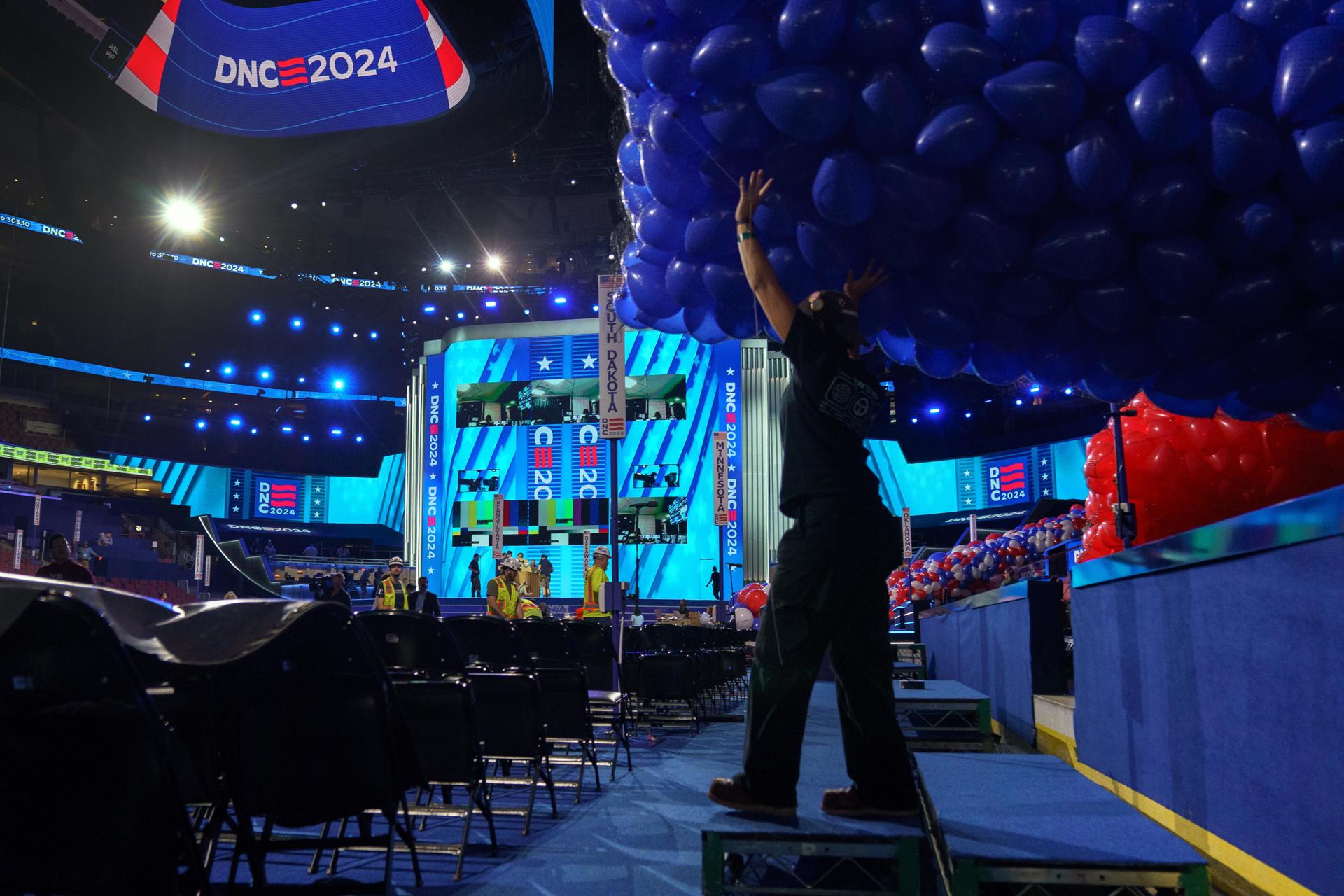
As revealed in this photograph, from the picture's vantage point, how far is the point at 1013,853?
1.89m

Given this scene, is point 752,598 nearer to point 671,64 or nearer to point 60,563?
point 60,563

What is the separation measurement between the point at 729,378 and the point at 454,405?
263 inches

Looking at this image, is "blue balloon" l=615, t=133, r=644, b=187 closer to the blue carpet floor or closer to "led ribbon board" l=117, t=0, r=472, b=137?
the blue carpet floor

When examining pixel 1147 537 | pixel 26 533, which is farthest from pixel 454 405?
pixel 1147 537

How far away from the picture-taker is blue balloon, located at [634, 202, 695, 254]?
11.3 ft

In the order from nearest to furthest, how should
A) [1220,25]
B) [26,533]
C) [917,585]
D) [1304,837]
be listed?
1. [1304,837]
2. [1220,25]
3. [917,585]
4. [26,533]

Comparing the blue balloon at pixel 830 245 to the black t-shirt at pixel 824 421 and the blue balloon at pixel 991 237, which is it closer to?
the blue balloon at pixel 991 237

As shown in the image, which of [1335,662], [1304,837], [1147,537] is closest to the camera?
[1335,662]

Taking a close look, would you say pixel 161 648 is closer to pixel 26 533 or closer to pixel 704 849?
pixel 704 849

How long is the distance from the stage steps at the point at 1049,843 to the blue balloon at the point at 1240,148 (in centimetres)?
174

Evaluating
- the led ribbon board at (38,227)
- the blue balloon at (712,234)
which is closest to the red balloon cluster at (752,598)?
the blue balloon at (712,234)

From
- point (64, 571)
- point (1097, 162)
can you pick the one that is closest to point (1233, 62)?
point (1097, 162)

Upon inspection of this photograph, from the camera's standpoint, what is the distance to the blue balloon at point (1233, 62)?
2.61 metres

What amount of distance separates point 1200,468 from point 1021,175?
3.01 m
